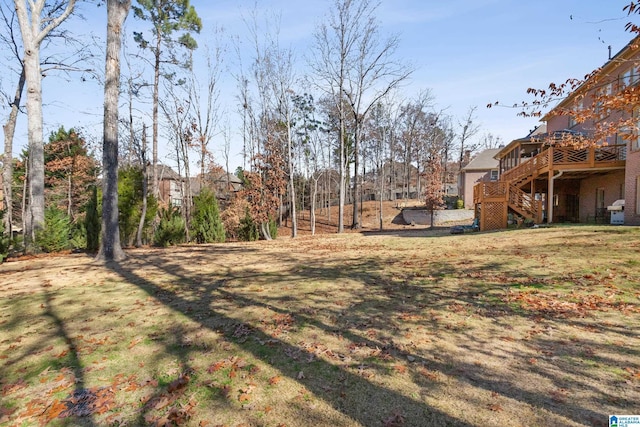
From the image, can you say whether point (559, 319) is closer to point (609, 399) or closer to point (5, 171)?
point (609, 399)

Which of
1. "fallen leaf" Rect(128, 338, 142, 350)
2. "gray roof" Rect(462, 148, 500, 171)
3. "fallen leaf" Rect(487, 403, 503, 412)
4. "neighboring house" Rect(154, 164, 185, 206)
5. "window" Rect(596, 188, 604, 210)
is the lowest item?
"fallen leaf" Rect(128, 338, 142, 350)

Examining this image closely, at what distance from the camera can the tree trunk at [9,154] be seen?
43.6 feet

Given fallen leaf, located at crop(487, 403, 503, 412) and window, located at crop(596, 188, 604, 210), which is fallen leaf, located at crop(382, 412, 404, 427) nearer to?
fallen leaf, located at crop(487, 403, 503, 412)

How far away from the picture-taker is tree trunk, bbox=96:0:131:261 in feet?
29.0

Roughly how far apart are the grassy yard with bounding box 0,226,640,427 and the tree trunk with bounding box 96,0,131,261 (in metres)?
2.44

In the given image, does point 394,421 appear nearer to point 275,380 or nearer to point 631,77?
point 275,380

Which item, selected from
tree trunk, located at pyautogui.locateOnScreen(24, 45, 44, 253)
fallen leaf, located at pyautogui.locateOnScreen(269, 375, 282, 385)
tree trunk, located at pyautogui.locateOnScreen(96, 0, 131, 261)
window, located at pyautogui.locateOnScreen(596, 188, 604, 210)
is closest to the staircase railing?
window, located at pyautogui.locateOnScreen(596, 188, 604, 210)

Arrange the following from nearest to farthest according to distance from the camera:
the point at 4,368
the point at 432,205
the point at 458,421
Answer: the point at 458,421 < the point at 4,368 < the point at 432,205

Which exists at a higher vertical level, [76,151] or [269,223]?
[76,151]

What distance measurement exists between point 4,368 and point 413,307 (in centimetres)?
468

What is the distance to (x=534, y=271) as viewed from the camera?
6.29 meters

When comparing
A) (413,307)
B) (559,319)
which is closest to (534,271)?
(559,319)

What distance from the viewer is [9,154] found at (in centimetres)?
1369

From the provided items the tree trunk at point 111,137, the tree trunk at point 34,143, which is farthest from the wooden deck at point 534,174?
the tree trunk at point 34,143
